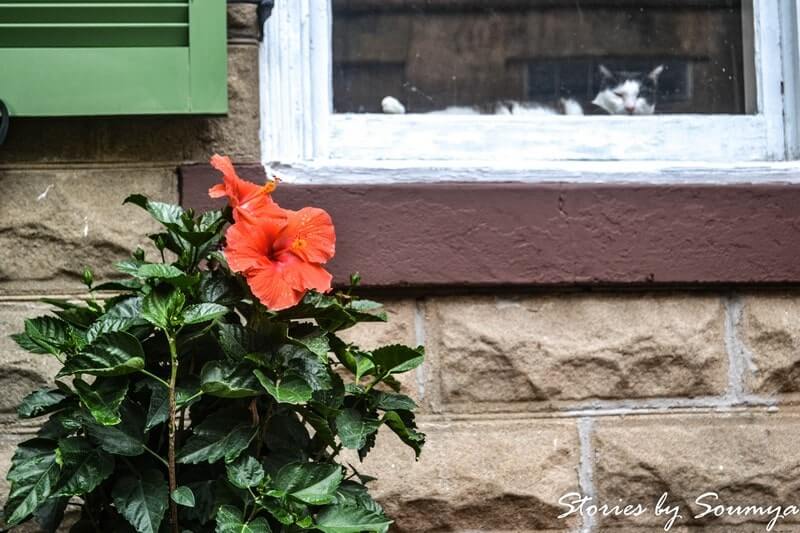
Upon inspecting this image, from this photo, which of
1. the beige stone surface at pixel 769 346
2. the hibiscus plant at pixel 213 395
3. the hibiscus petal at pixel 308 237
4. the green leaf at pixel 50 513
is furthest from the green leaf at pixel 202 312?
the beige stone surface at pixel 769 346

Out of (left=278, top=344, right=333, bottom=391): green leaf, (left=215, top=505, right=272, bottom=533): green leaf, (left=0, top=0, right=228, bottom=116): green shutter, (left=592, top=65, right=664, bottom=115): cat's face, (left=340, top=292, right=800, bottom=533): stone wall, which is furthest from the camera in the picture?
(left=592, top=65, right=664, bottom=115): cat's face

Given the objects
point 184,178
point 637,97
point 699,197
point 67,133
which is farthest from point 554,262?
point 67,133

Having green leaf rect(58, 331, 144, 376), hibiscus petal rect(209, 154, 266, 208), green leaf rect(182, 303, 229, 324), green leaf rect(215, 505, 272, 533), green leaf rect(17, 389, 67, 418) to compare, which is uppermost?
hibiscus petal rect(209, 154, 266, 208)

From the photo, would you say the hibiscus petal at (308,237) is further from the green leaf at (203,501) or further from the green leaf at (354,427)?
the green leaf at (203,501)

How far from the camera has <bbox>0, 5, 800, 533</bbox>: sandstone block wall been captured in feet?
6.39

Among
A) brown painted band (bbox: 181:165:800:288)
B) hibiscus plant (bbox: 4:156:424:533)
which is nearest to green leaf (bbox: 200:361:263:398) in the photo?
hibiscus plant (bbox: 4:156:424:533)

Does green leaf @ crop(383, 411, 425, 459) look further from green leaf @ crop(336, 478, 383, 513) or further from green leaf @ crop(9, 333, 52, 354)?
green leaf @ crop(9, 333, 52, 354)

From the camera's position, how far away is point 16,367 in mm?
1915

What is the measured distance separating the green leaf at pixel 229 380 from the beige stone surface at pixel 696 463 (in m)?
0.87

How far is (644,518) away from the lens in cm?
202

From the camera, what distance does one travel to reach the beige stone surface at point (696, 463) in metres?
2.02

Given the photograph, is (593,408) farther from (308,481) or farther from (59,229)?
(59,229)

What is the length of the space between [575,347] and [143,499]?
94cm

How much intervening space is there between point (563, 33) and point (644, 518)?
3.22 ft
